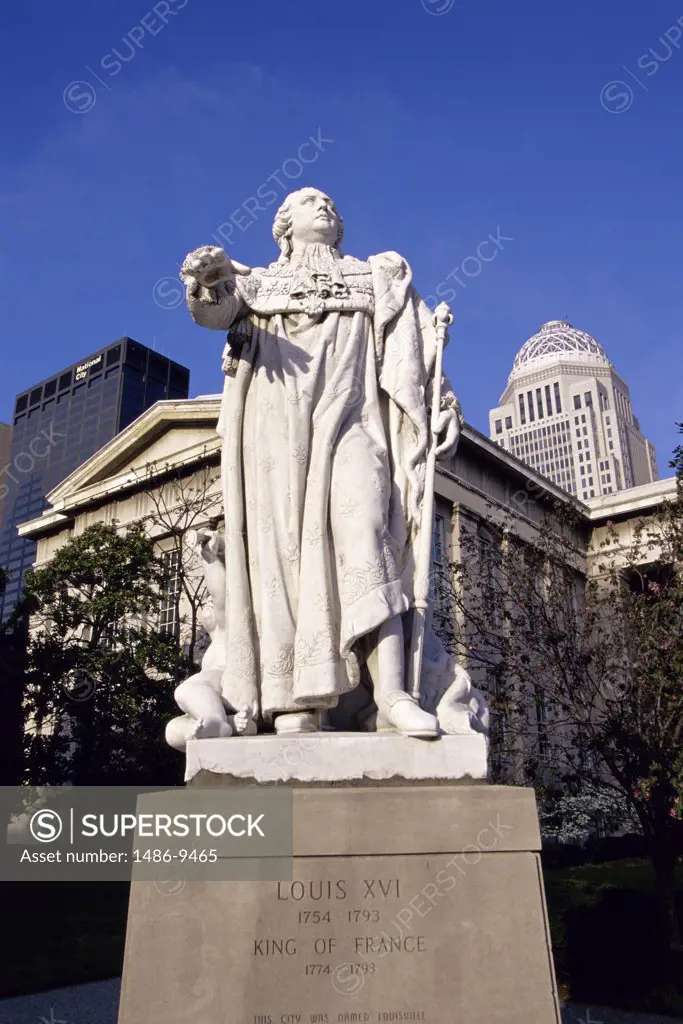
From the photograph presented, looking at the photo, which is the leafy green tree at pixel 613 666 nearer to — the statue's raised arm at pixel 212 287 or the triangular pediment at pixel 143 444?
the statue's raised arm at pixel 212 287

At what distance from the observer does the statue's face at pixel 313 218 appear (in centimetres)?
630

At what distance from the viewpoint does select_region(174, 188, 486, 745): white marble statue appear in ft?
16.8

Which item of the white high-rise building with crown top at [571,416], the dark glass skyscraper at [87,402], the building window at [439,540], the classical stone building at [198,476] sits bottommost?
the building window at [439,540]

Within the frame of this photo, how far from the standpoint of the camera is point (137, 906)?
4.27 meters

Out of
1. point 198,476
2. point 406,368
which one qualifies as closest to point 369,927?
point 406,368

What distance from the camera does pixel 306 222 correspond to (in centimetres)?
631

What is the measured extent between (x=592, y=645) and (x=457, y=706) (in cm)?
1546

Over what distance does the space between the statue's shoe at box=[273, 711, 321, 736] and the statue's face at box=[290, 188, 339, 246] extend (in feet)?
10.4

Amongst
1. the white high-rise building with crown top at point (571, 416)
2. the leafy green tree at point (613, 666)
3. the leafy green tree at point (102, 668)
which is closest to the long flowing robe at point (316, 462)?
the leafy green tree at point (613, 666)

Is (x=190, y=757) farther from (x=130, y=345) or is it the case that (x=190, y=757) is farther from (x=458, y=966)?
(x=130, y=345)

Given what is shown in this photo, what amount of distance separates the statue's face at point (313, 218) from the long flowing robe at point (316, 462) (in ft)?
0.52

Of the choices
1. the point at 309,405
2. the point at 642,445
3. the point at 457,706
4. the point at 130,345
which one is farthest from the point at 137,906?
the point at 642,445

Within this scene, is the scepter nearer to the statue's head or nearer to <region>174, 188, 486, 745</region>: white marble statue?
<region>174, 188, 486, 745</region>: white marble statue

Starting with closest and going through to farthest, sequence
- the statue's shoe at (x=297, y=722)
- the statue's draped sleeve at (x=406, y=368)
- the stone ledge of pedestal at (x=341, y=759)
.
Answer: the stone ledge of pedestal at (x=341, y=759), the statue's shoe at (x=297, y=722), the statue's draped sleeve at (x=406, y=368)
